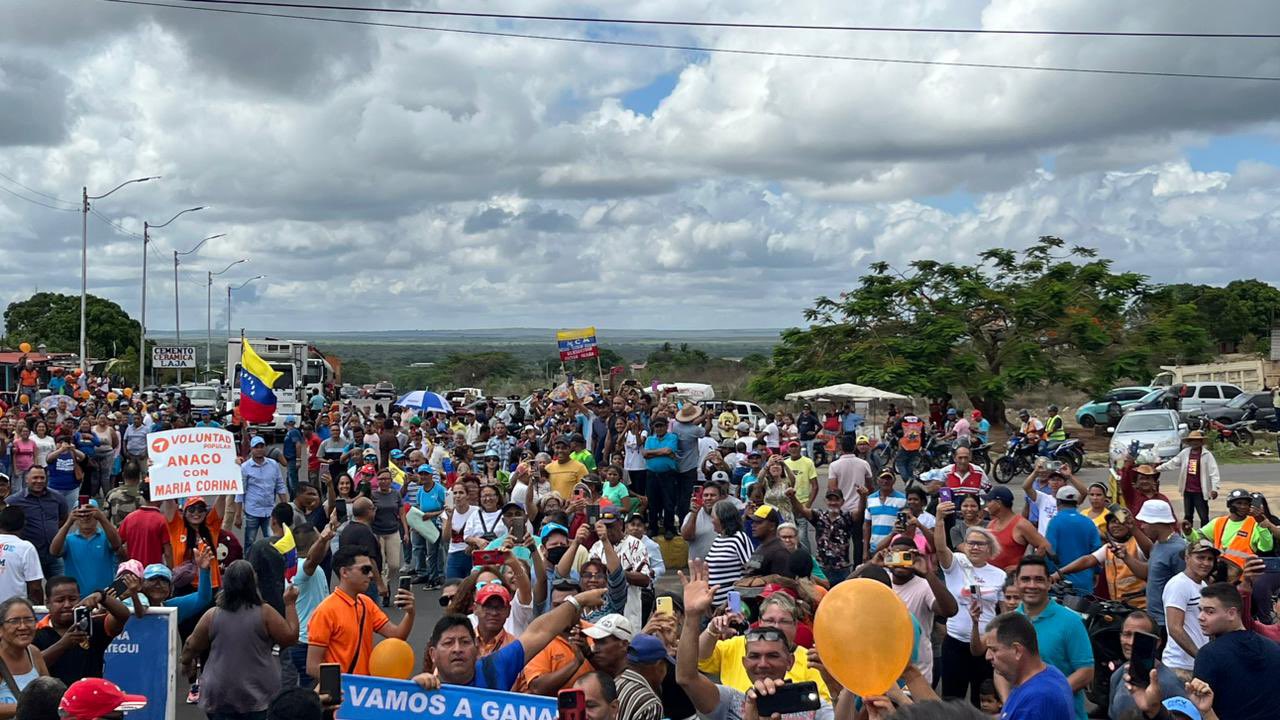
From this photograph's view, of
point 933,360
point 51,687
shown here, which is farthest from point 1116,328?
point 51,687

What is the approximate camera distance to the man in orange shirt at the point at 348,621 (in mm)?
6352

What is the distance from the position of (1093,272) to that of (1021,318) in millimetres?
2945

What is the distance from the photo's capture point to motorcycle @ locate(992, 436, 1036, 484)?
25438 mm

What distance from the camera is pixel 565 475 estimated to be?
44.4 ft

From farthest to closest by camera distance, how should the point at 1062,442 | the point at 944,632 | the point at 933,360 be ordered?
the point at 933,360 → the point at 1062,442 → the point at 944,632

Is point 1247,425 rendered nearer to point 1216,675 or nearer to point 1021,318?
point 1021,318

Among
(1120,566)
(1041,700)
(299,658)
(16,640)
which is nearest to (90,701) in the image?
(16,640)

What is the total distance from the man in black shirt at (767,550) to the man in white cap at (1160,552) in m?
2.48

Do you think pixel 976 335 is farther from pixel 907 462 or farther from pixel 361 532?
pixel 361 532

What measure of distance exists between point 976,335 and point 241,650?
116 feet

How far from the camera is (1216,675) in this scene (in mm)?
5844

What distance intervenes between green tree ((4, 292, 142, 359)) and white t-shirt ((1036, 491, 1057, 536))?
74.8 m

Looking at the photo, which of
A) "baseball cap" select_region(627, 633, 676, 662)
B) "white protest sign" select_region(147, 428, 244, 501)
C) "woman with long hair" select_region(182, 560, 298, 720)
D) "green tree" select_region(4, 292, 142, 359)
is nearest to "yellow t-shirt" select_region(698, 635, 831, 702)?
"baseball cap" select_region(627, 633, 676, 662)

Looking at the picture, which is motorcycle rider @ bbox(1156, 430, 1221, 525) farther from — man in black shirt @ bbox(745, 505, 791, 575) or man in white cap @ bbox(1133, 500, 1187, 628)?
man in black shirt @ bbox(745, 505, 791, 575)
